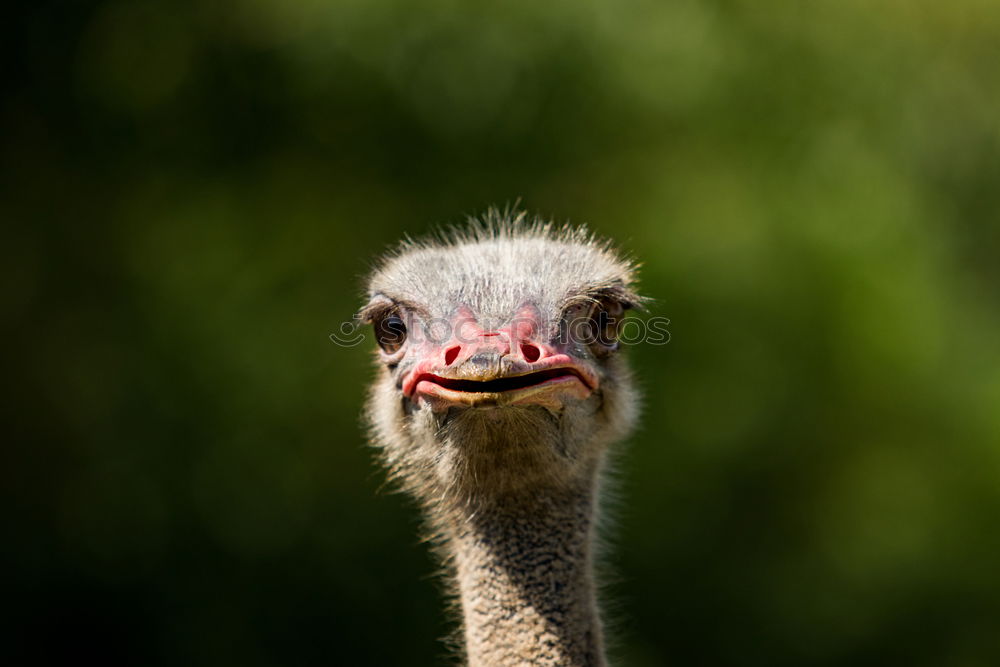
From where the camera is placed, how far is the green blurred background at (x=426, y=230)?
20.0ft

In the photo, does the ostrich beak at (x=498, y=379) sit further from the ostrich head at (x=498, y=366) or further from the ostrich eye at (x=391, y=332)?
the ostrich eye at (x=391, y=332)

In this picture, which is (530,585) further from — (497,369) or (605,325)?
(497,369)

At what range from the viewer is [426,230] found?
595cm

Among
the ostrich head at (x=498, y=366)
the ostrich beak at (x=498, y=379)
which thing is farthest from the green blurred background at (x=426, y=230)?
the ostrich beak at (x=498, y=379)

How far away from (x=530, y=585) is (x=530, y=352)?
697mm

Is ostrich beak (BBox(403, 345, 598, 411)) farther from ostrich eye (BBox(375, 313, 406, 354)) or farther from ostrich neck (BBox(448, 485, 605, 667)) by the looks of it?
ostrich neck (BBox(448, 485, 605, 667))

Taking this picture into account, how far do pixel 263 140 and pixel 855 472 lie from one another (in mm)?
3599

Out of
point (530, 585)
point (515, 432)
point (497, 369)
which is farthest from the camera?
point (530, 585)

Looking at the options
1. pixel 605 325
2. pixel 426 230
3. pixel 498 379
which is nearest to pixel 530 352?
pixel 498 379

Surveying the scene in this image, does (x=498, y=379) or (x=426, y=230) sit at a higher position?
(x=426, y=230)

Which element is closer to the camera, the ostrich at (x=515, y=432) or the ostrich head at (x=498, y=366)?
the ostrich head at (x=498, y=366)

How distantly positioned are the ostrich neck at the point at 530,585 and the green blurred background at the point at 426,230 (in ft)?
10.7

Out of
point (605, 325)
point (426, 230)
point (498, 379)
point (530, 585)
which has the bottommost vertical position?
point (530, 585)

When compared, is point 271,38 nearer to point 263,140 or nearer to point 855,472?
point 263,140
